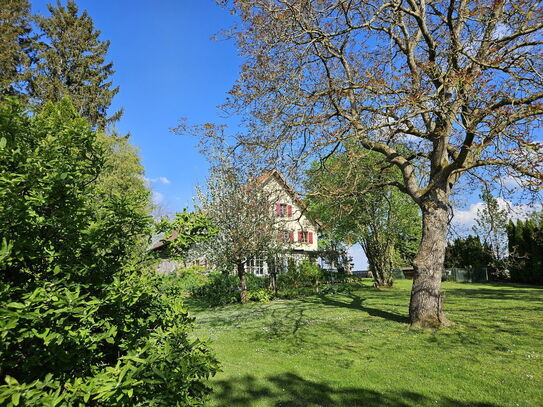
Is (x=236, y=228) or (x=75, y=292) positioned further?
(x=236, y=228)

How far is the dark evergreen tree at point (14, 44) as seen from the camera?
21.5 m

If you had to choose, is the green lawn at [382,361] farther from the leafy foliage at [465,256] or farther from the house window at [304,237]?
the leafy foliage at [465,256]

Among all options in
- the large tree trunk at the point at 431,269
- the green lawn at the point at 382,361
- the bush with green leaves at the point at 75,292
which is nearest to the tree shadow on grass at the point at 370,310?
the green lawn at the point at 382,361

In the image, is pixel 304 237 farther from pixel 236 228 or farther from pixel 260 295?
pixel 260 295

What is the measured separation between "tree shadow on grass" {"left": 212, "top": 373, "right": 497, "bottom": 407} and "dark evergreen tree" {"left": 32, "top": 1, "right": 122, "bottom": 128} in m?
25.3

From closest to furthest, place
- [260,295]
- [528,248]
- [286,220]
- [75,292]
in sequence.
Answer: [75,292], [286,220], [260,295], [528,248]

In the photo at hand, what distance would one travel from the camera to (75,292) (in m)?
2.11

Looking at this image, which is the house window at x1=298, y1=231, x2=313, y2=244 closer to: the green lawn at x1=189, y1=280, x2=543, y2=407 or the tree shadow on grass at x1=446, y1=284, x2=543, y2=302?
the green lawn at x1=189, y1=280, x2=543, y2=407

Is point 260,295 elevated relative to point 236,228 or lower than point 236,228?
lower

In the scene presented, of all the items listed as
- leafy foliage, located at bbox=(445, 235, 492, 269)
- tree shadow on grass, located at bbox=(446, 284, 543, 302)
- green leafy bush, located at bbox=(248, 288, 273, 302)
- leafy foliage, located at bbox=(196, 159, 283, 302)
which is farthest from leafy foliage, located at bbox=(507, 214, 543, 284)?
leafy foliage, located at bbox=(196, 159, 283, 302)

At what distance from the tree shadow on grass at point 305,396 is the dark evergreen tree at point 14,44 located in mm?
23962

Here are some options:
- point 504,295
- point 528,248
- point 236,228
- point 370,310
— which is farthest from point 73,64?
point 528,248

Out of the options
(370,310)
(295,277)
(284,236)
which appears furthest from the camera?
(295,277)

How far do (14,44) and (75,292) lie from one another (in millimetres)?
28008
